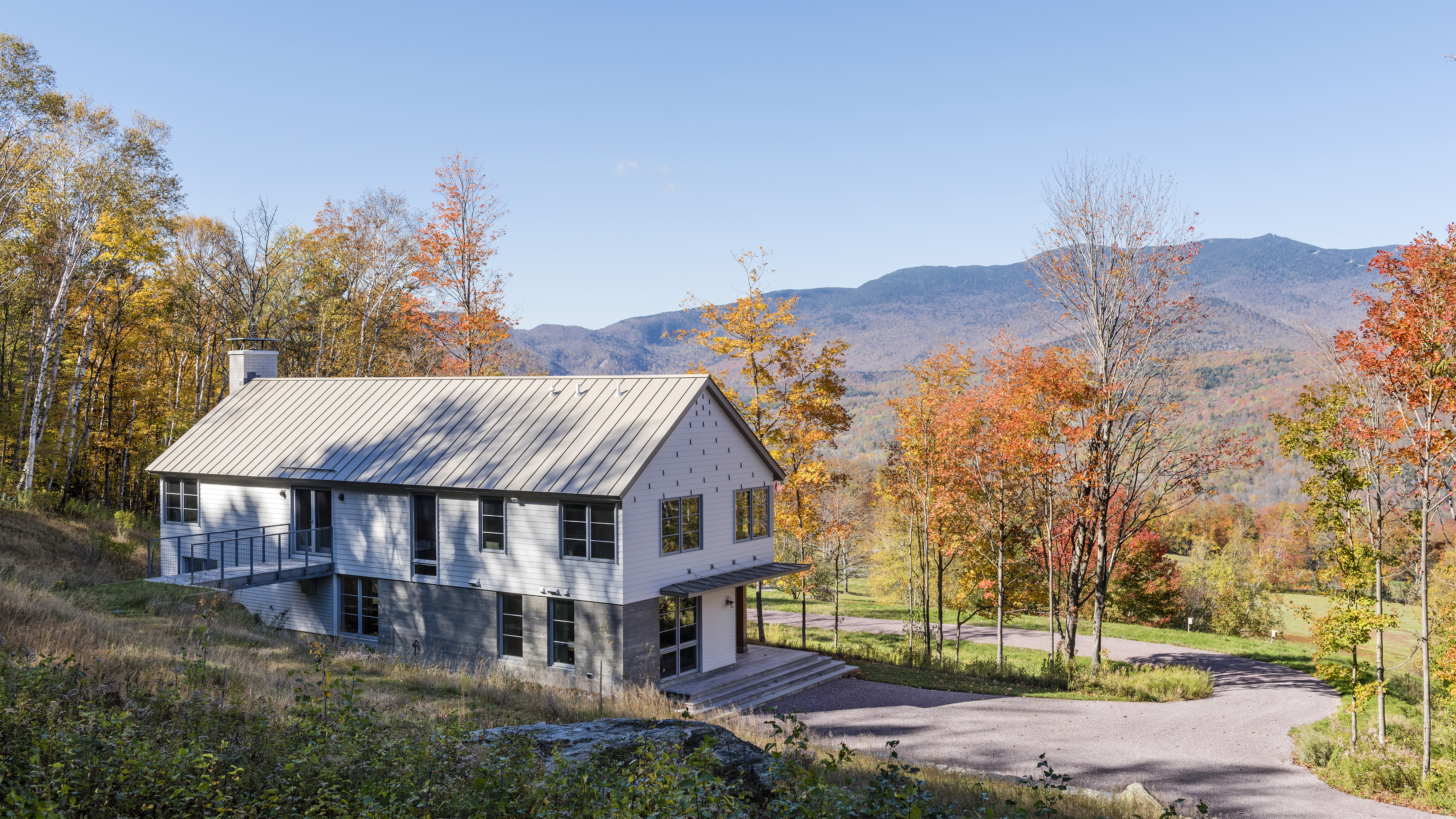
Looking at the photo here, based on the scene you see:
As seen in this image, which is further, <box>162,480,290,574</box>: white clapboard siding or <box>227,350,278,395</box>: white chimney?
<box>227,350,278,395</box>: white chimney

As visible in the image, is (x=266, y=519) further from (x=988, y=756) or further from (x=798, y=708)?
(x=988, y=756)

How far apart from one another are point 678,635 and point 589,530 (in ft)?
11.1

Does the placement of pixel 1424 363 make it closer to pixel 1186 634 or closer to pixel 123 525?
pixel 1186 634

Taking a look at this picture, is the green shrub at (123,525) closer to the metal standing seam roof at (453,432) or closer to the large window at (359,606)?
the metal standing seam roof at (453,432)

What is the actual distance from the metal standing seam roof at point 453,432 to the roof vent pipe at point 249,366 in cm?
93

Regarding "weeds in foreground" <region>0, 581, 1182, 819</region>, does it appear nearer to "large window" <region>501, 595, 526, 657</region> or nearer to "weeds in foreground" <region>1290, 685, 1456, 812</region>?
"large window" <region>501, 595, 526, 657</region>

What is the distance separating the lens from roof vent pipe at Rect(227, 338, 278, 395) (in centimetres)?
2859

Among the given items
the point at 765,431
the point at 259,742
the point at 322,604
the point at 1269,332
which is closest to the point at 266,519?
the point at 322,604

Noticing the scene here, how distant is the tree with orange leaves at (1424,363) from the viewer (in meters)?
15.1

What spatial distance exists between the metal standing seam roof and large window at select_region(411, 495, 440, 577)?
2.27 feet

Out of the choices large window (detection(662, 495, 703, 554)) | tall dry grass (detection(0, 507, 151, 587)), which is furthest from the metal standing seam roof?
tall dry grass (detection(0, 507, 151, 587))

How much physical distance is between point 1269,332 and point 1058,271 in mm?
187419

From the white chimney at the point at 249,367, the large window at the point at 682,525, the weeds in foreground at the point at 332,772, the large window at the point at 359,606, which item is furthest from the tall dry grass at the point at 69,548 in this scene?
the weeds in foreground at the point at 332,772

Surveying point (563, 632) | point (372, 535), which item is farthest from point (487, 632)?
point (372, 535)
